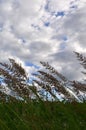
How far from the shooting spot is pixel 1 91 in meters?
4.50

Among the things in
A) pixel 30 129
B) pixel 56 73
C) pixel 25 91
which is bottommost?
pixel 30 129

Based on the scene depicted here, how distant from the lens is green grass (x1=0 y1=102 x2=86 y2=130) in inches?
149

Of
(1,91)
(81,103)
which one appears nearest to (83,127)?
(81,103)

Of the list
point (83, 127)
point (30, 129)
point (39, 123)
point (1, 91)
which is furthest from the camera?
point (83, 127)

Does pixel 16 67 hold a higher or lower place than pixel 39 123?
higher

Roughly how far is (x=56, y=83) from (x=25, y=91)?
39 centimetres

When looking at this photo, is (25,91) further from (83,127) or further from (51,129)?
(83,127)

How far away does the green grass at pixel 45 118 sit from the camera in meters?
3.78

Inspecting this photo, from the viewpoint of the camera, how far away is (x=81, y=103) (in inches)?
203

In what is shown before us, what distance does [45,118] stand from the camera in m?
5.38

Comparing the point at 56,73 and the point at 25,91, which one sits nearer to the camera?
the point at 25,91

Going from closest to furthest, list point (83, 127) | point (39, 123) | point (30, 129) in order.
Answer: point (30, 129) → point (39, 123) → point (83, 127)

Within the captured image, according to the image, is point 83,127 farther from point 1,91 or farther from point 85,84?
point 1,91

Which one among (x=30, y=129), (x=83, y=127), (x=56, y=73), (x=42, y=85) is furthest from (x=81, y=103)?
(x=30, y=129)
